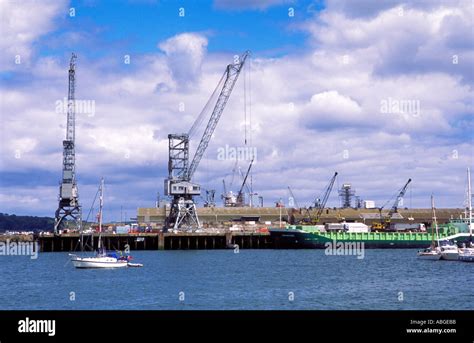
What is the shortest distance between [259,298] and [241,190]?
483 feet

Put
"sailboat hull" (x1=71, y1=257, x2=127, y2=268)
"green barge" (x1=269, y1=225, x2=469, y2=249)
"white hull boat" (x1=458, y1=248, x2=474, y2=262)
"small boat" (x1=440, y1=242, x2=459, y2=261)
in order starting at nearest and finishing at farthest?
"sailboat hull" (x1=71, y1=257, x2=127, y2=268)
"white hull boat" (x1=458, y1=248, x2=474, y2=262)
"small boat" (x1=440, y1=242, x2=459, y2=261)
"green barge" (x1=269, y1=225, x2=469, y2=249)

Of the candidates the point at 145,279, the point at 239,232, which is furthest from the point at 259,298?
the point at 239,232

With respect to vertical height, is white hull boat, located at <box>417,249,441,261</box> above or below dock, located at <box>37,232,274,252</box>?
below

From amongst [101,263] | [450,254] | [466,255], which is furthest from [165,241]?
[466,255]

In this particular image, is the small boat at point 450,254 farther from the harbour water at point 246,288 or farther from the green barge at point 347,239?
the green barge at point 347,239

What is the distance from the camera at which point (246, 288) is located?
48.6m

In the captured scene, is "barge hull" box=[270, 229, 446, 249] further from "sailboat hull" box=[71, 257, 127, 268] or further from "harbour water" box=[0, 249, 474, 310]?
"sailboat hull" box=[71, 257, 127, 268]

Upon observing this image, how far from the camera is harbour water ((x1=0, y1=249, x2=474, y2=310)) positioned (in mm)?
40250

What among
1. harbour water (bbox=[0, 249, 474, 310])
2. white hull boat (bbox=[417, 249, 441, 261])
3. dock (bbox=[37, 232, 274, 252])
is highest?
dock (bbox=[37, 232, 274, 252])

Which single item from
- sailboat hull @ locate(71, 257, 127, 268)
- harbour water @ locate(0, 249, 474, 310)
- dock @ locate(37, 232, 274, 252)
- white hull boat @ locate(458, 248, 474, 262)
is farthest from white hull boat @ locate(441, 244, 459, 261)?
dock @ locate(37, 232, 274, 252)

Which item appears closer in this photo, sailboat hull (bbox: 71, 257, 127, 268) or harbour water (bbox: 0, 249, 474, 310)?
harbour water (bbox: 0, 249, 474, 310)
